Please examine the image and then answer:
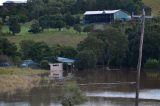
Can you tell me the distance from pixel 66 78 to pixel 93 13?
17.6m

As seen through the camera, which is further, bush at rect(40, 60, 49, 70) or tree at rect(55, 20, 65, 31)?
tree at rect(55, 20, 65, 31)

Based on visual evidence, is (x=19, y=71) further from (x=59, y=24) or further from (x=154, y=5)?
(x=154, y=5)

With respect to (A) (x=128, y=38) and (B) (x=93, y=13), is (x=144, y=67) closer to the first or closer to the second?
(A) (x=128, y=38)

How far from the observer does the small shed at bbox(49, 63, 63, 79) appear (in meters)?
29.5

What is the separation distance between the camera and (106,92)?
2286cm

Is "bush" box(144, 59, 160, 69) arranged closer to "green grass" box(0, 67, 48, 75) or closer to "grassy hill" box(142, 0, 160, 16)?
"green grass" box(0, 67, 48, 75)

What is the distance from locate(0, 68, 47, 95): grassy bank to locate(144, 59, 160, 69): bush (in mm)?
7325

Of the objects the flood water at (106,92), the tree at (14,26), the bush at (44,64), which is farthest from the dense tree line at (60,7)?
the flood water at (106,92)

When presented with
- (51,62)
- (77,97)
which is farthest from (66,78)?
(77,97)

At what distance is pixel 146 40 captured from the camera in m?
33.7

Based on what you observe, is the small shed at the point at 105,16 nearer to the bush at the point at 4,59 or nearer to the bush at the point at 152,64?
the bush at the point at 152,64

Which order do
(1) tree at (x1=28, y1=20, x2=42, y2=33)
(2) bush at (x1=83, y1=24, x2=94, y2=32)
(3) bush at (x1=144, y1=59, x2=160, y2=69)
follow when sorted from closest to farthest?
(3) bush at (x1=144, y1=59, x2=160, y2=69)
(2) bush at (x1=83, y1=24, x2=94, y2=32)
(1) tree at (x1=28, y1=20, x2=42, y2=33)

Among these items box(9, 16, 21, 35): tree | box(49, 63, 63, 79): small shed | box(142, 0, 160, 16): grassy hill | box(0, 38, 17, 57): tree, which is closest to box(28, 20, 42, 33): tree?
box(9, 16, 21, 35): tree

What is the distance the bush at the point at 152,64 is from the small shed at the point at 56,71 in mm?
5572
